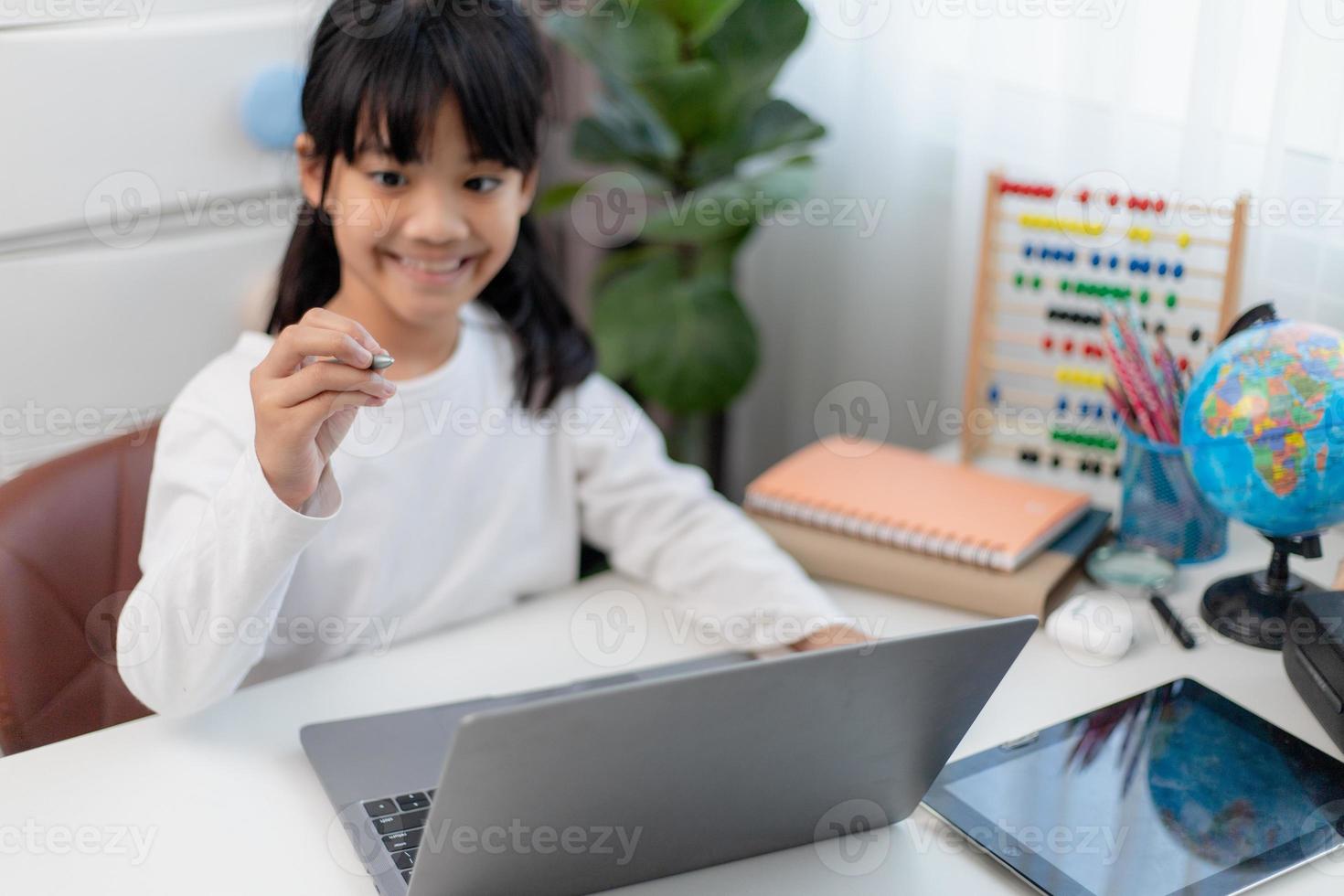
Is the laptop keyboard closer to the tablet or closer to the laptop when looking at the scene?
the laptop

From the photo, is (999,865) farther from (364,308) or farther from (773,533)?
(364,308)

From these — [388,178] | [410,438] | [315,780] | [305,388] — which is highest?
[388,178]

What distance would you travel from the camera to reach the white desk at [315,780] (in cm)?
81

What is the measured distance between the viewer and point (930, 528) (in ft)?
3.93

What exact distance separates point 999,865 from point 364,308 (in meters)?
0.68

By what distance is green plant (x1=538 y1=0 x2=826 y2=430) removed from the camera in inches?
61.3

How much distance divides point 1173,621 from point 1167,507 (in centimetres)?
13

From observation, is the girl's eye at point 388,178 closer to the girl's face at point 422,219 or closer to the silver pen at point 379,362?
the girl's face at point 422,219

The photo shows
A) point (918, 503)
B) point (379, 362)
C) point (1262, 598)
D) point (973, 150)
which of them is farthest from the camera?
point (973, 150)

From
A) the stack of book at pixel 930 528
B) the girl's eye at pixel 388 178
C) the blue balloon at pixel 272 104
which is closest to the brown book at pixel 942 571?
the stack of book at pixel 930 528

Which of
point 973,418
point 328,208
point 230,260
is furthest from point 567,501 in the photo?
point 230,260

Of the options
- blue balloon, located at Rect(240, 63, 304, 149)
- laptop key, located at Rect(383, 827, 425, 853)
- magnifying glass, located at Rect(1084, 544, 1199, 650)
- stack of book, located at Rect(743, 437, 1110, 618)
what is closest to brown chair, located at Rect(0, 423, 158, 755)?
laptop key, located at Rect(383, 827, 425, 853)

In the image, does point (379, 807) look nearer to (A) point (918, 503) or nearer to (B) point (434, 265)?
(B) point (434, 265)

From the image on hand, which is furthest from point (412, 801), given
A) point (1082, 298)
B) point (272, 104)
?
point (272, 104)
